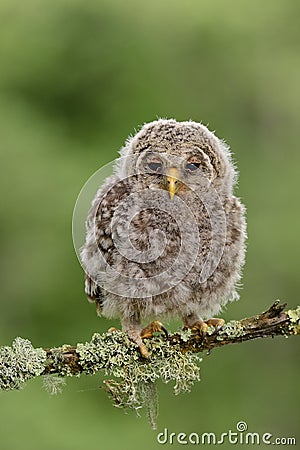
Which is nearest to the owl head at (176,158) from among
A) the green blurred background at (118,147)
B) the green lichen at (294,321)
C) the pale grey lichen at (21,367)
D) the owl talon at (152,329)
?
the owl talon at (152,329)

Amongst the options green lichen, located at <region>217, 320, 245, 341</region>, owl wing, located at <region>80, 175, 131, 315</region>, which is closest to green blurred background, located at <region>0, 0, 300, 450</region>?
owl wing, located at <region>80, 175, 131, 315</region>

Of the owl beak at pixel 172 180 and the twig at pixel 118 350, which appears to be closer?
the twig at pixel 118 350

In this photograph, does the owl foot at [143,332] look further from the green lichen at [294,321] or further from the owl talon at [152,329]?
the green lichen at [294,321]

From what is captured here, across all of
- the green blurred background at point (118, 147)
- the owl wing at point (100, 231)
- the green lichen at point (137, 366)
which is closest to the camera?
the green lichen at point (137, 366)

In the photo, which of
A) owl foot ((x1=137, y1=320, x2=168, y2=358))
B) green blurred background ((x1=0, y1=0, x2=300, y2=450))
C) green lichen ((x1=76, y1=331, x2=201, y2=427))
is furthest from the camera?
green blurred background ((x1=0, y1=0, x2=300, y2=450))

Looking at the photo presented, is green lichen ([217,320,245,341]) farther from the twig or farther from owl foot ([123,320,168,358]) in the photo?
owl foot ([123,320,168,358])

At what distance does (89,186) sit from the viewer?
4008 mm

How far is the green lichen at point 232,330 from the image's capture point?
3.30 meters

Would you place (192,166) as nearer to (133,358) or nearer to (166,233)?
(166,233)

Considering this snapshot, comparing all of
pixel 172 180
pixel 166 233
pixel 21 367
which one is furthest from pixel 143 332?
pixel 172 180

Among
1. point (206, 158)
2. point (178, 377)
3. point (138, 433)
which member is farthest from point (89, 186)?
point (138, 433)

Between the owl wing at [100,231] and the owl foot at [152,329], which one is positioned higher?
the owl wing at [100,231]

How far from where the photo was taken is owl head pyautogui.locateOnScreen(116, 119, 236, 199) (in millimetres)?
3510

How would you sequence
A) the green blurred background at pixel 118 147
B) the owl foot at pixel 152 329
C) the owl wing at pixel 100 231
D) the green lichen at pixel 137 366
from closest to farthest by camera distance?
the green lichen at pixel 137 366 → the owl foot at pixel 152 329 → the owl wing at pixel 100 231 → the green blurred background at pixel 118 147
